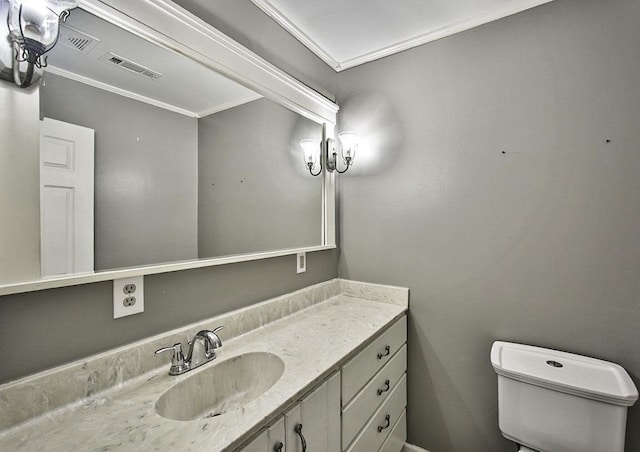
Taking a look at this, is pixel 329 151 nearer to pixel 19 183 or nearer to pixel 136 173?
pixel 136 173

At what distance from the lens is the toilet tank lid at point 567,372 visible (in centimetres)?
108

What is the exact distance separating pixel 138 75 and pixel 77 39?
6.9 inches

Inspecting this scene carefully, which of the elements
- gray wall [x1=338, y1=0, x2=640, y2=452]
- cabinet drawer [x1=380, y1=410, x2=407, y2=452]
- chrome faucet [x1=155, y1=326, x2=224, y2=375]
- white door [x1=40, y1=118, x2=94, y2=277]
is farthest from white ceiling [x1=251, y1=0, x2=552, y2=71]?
cabinet drawer [x1=380, y1=410, x2=407, y2=452]

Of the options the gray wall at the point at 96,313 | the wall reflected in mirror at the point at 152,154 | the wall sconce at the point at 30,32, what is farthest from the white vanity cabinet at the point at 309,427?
the wall sconce at the point at 30,32

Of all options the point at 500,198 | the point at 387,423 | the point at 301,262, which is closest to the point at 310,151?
the point at 301,262

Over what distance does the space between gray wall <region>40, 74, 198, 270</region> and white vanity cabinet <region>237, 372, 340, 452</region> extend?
678 mm

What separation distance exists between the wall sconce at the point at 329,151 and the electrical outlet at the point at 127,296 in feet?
3.72

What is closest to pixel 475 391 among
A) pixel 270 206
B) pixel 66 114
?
pixel 270 206

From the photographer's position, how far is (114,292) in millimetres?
923

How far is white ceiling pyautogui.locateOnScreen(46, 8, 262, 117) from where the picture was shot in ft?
2.73

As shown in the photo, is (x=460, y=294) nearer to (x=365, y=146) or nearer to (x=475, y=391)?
(x=475, y=391)

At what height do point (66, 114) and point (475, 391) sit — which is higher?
point (66, 114)

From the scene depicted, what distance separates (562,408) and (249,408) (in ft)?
4.14

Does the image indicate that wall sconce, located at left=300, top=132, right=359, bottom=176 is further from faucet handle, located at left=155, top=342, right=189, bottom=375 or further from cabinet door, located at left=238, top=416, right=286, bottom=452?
cabinet door, located at left=238, top=416, right=286, bottom=452
